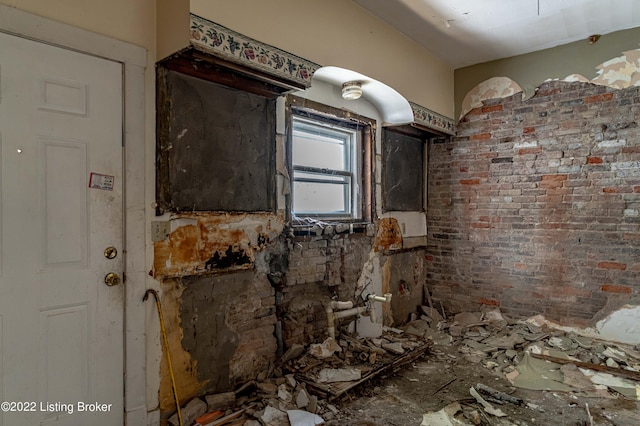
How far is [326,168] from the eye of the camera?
3.53 m

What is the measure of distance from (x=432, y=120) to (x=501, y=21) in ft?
3.47

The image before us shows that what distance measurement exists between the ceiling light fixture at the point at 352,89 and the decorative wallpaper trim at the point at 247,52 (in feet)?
2.43

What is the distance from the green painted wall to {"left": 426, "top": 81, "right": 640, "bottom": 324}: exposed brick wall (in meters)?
0.15

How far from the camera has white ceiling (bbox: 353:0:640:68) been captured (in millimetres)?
3023

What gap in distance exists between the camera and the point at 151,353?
7.00 ft

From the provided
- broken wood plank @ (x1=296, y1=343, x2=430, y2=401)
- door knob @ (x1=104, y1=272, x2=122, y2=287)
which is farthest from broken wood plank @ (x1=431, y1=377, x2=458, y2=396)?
door knob @ (x1=104, y1=272, x2=122, y2=287)

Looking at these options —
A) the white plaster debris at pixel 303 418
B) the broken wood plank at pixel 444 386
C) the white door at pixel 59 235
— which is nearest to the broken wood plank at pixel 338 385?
the white plaster debris at pixel 303 418

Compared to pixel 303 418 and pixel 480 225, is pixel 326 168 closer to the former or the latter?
pixel 480 225

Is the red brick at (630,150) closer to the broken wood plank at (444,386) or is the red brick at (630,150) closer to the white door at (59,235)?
the broken wood plank at (444,386)

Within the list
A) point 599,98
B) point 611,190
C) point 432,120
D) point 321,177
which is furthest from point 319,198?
point 599,98

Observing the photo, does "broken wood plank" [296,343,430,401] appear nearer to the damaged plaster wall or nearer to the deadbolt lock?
the damaged plaster wall

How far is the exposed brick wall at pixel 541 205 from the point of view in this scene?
3.46m

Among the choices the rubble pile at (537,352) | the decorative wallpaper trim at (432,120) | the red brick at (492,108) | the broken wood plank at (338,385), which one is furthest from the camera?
the red brick at (492,108)

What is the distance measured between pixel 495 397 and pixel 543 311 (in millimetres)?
1715
